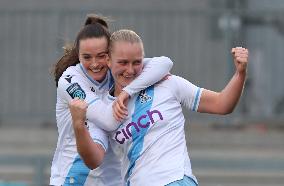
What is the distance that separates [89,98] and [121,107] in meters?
0.31

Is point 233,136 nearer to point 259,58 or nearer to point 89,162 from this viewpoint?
point 259,58

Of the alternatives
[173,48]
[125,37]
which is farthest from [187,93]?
[173,48]

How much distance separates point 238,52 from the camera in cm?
552

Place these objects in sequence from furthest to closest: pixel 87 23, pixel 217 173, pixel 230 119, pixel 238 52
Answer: pixel 230 119
pixel 217 173
pixel 87 23
pixel 238 52

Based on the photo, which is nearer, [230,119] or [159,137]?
[159,137]

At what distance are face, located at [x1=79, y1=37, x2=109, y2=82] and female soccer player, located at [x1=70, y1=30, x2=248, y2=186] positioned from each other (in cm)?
17

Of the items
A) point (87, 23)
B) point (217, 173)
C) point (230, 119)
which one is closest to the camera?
point (87, 23)

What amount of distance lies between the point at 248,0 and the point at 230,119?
69.5 inches

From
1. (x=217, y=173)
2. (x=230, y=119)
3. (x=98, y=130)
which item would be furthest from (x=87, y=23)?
(x=230, y=119)

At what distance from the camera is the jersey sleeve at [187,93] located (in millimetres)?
5785

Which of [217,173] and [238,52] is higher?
[238,52]

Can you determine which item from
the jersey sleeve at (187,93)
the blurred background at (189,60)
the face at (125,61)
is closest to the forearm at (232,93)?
the jersey sleeve at (187,93)

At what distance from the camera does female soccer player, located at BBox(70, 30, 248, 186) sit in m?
5.59

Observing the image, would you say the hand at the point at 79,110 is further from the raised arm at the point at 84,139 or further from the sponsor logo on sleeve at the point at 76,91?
the sponsor logo on sleeve at the point at 76,91
